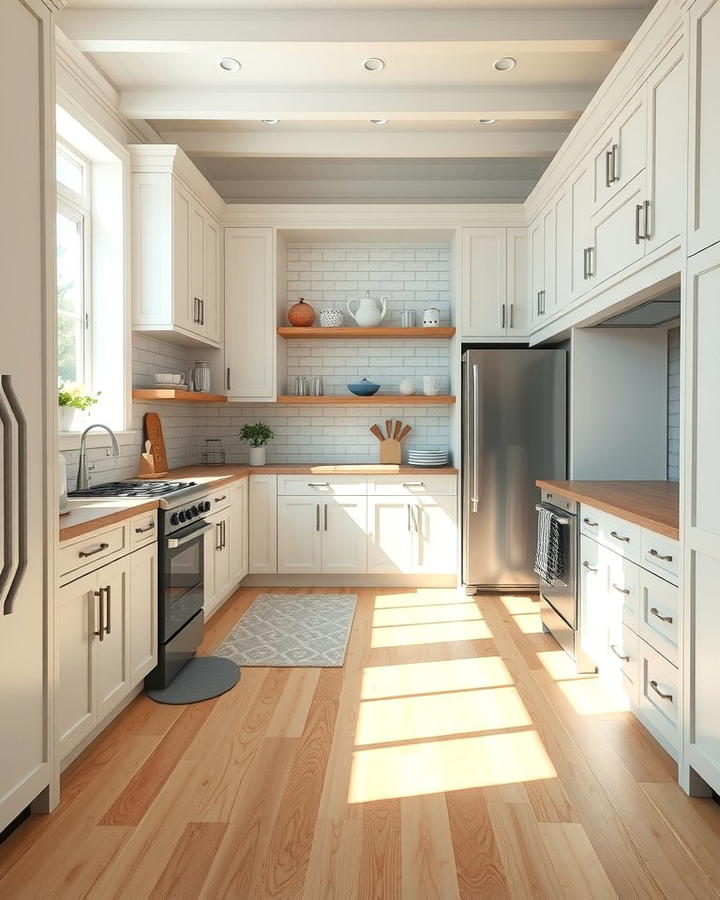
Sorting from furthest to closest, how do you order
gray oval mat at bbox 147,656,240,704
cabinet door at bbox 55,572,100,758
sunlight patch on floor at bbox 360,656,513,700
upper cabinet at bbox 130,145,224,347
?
upper cabinet at bbox 130,145,224,347, sunlight patch on floor at bbox 360,656,513,700, gray oval mat at bbox 147,656,240,704, cabinet door at bbox 55,572,100,758

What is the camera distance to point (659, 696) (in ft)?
7.88

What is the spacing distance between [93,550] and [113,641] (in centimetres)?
42

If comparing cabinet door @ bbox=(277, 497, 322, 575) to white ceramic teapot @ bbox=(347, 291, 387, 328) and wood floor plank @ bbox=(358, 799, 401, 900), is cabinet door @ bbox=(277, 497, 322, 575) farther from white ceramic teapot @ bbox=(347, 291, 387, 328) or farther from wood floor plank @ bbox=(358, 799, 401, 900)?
wood floor plank @ bbox=(358, 799, 401, 900)

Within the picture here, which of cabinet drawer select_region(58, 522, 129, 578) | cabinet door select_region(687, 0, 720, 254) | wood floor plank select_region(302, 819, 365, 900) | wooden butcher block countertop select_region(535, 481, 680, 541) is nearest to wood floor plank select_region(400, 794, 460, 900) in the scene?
wood floor plank select_region(302, 819, 365, 900)

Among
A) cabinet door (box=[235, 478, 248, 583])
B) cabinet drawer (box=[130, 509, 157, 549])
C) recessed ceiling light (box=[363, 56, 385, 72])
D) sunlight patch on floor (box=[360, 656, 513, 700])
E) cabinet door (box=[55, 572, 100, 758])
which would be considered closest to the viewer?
cabinet door (box=[55, 572, 100, 758])

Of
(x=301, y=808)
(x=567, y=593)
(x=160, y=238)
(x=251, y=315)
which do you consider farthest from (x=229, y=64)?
(x=301, y=808)

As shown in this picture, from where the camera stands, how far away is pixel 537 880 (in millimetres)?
1702

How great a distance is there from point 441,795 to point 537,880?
17.9 inches

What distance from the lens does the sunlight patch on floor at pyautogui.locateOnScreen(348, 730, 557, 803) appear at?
2160 millimetres

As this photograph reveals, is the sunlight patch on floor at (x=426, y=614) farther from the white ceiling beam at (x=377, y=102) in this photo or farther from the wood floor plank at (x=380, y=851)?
the white ceiling beam at (x=377, y=102)

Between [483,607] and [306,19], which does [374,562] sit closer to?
[483,607]

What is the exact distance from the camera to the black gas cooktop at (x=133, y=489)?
3.07 meters

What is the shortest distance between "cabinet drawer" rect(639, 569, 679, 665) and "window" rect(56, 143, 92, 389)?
10.3 ft

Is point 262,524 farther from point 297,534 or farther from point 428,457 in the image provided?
point 428,457
